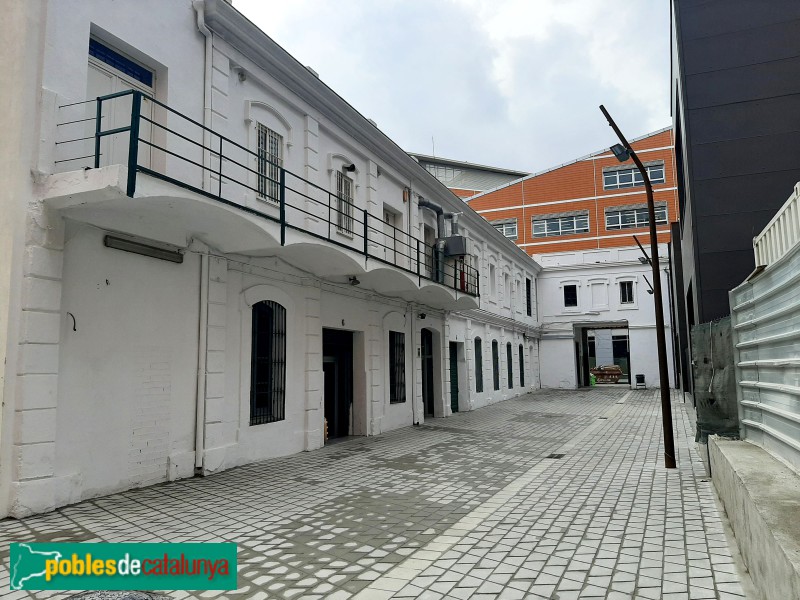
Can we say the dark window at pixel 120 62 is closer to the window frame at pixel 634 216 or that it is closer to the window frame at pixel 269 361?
the window frame at pixel 269 361

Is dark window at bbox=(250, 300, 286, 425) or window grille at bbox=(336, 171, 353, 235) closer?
dark window at bbox=(250, 300, 286, 425)

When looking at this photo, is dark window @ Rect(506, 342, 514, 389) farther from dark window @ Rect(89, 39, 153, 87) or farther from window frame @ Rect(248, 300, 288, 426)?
dark window @ Rect(89, 39, 153, 87)

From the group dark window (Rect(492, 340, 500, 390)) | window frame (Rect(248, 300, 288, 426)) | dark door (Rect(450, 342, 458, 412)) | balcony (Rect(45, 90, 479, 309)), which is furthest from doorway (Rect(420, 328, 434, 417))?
window frame (Rect(248, 300, 288, 426))

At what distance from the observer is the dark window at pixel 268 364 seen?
31.8 ft

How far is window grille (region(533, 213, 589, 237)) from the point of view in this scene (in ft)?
105

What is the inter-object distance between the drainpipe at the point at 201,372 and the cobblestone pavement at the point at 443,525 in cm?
45

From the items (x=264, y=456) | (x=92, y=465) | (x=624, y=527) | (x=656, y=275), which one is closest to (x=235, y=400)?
(x=264, y=456)

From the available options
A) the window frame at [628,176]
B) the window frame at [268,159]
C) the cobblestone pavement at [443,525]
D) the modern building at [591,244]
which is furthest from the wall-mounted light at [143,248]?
the window frame at [628,176]

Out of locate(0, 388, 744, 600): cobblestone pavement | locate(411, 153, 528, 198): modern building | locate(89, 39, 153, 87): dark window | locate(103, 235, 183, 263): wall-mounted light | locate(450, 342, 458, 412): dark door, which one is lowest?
locate(0, 388, 744, 600): cobblestone pavement

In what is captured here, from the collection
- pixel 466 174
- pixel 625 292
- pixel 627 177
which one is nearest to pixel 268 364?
pixel 625 292

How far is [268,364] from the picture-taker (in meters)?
10.0

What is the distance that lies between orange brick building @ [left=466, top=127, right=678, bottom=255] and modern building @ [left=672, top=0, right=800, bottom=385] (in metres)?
22.0

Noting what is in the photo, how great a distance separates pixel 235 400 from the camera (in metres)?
8.96

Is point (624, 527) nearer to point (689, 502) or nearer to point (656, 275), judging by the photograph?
point (689, 502)
